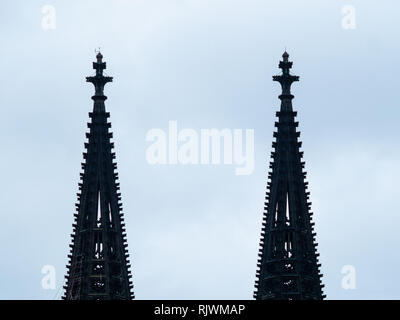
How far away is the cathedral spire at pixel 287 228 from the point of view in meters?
182

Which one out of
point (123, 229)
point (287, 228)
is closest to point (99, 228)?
point (123, 229)

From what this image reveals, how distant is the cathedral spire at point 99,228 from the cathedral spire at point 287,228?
350 inches

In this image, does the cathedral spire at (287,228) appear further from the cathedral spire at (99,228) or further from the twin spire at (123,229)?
the cathedral spire at (99,228)

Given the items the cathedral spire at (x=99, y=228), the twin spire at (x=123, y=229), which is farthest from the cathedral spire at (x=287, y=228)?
the cathedral spire at (x=99, y=228)

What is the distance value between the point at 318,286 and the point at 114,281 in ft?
42.5

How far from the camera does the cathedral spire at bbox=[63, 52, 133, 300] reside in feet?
597

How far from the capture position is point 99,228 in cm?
18288

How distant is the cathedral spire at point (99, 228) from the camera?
181875mm

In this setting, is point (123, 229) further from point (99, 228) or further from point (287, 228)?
point (287, 228)

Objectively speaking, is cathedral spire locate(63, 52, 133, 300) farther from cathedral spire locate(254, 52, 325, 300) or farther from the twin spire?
cathedral spire locate(254, 52, 325, 300)

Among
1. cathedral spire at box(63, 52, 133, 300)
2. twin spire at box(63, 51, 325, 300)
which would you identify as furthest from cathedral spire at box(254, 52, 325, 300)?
cathedral spire at box(63, 52, 133, 300)

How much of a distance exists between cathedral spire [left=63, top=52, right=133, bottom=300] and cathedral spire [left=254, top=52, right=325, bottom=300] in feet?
29.2
